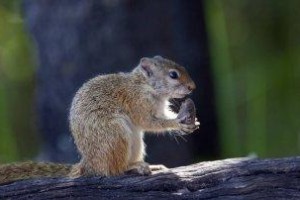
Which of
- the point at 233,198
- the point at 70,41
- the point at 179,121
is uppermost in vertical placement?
the point at 70,41

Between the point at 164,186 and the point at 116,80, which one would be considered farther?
the point at 116,80

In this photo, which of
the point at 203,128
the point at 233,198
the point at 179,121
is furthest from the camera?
the point at 203,128

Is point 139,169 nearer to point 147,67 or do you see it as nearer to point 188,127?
point 188,127

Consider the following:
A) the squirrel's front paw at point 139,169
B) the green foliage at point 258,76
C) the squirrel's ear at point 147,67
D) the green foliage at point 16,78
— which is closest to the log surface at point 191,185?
the squirrel's front paw at point 139,169

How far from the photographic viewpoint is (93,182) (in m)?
5.59

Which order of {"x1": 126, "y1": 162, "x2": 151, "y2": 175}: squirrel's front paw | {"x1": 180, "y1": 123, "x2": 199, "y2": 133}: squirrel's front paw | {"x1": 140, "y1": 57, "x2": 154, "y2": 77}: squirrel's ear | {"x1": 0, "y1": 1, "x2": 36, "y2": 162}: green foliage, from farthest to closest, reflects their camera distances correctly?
1. {"x1": 0, "y1": 1, "x2": 36, "y2": 162}: green foliage
2. {"x1": 140, "y1": 57, "x2": 154, "y2": 77}: squirrel's ear
3. {"x1": 180, "y1": 123, "x2": 199, "y2": 133}: squirrel's front paw
4. {"x1": 126, "y1": 162, "x2": 151, "y2": 175}: squirrel's front paw

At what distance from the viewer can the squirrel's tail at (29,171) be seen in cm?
577

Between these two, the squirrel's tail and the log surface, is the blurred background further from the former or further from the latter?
the log surface

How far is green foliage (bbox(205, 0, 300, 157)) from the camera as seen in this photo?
9867mm

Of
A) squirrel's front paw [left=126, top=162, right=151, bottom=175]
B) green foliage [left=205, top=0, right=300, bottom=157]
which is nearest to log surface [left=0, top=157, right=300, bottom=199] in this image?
squirrel's front paw [left=126, top=162, right=151, bottom=175]

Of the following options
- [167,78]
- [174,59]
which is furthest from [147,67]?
[174,59]

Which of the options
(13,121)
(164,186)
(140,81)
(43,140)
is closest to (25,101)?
(13,121)

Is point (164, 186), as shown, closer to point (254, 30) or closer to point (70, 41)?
point (70, 41)

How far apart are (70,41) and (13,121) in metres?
2.50
